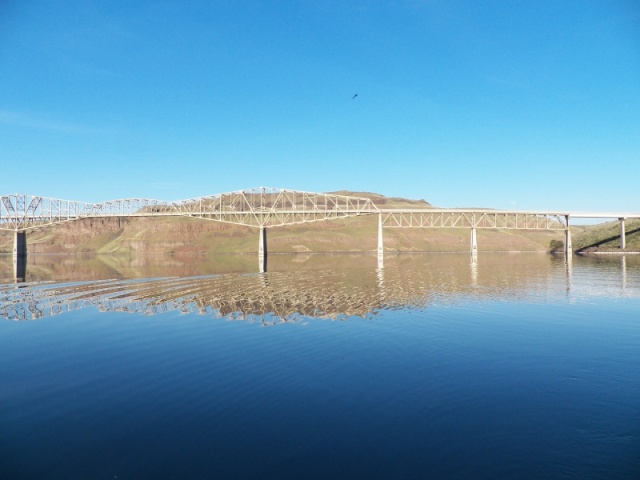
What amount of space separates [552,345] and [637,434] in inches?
418

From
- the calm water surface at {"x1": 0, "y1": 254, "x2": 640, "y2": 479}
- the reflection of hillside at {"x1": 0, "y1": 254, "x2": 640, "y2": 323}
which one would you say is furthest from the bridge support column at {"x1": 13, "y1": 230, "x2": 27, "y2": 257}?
the calm water surface at {"x1": 0, "y1": 254, "x2": 640, "y2": 479}

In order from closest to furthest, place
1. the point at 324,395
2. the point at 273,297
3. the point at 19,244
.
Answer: the point at 324,395 < the point at 273,297 < the point at 19,244

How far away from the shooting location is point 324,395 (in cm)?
1509

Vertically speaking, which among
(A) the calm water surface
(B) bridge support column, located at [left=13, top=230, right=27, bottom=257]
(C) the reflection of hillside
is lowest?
(A) the calm water surface

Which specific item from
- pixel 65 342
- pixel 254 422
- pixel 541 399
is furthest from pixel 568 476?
pixel 65 342

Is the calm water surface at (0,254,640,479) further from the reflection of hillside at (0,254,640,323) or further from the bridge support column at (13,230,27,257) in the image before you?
the bridge support column at (13,230,27,257)

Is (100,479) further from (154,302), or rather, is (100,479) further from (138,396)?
(154,302)

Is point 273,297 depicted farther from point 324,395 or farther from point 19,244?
point 19,244

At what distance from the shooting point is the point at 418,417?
13.0m

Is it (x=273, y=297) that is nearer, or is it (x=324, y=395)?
(x=324, y=395)

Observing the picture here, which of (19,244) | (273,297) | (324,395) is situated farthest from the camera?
(19,244)

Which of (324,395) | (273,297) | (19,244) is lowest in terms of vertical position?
(324,395)

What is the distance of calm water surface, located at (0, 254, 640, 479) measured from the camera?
34.7 feet

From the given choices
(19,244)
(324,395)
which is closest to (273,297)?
(324,395)
